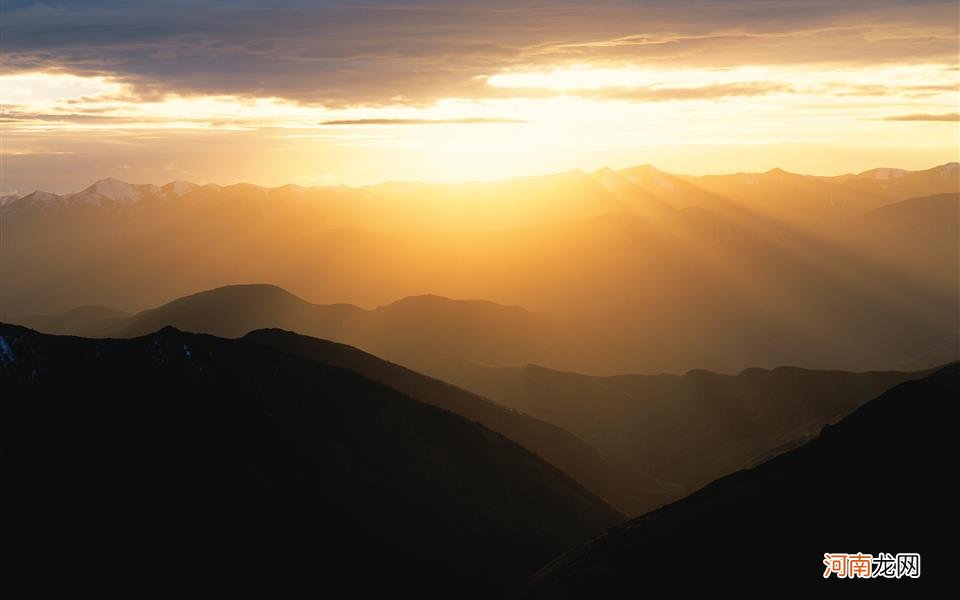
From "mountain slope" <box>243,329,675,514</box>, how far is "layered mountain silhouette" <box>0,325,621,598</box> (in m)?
21.8

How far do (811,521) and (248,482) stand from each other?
59.7m

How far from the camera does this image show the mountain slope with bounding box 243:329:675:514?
Answer: 148750 mm

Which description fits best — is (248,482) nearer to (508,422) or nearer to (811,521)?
(811,521)

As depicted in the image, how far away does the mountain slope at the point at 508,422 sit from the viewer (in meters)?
149

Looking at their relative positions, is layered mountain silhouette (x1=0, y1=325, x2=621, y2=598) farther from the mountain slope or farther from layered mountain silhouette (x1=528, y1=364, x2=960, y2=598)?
the mountain slope

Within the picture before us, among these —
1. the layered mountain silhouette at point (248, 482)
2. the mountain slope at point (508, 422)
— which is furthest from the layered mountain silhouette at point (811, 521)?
the mountain slope at point (508, 422)

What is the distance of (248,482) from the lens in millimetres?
99625

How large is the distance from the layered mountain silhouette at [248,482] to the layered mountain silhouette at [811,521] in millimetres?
15084

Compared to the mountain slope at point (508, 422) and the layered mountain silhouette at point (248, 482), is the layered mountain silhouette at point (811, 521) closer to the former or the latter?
the layered mountain silhouette at point (248, 482)

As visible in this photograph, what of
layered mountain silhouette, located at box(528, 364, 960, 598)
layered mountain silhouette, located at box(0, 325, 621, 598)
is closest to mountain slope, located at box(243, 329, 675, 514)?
layered mountain silhouette, located at box(0, 325, 621, 598)

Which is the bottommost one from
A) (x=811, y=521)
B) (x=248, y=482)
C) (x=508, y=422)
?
(x=248, y=482)

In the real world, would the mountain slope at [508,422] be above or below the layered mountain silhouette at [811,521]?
above

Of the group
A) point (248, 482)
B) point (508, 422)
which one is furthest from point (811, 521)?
point (508, 422)

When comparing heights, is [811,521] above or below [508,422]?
below
